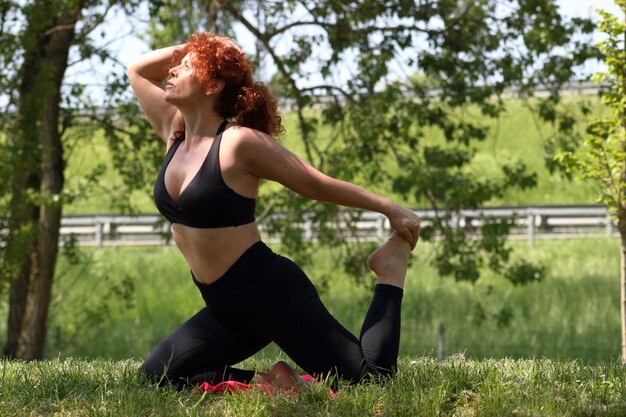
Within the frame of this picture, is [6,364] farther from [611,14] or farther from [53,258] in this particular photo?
[53,258]

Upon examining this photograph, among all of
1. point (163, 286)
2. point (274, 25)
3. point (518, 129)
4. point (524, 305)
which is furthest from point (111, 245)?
point (518, 129)

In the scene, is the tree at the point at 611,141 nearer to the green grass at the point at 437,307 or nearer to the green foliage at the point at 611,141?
the green foliage at the point at 611,141

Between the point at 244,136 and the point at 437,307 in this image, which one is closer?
the point at 244,136

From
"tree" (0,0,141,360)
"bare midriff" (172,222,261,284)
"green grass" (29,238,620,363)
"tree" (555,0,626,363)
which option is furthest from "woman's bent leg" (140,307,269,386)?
"green grass" (29,238,620,363)

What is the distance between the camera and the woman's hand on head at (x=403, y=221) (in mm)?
4586

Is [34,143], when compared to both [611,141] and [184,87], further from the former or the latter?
[184,87]

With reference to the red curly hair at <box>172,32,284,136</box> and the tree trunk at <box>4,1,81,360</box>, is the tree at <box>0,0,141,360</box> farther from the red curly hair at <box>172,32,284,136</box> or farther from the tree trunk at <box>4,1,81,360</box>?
the red curly hair at <box>172,32,284,136</box>

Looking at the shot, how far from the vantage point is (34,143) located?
1218 centimetres

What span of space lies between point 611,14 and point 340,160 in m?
4.28

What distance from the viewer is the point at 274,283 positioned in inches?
178

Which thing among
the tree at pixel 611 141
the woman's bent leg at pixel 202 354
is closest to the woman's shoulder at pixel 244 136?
the woman's bent leg at pixel 202 354

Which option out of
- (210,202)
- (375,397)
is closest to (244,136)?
(210,202)

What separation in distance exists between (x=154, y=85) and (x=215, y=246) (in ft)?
3.54

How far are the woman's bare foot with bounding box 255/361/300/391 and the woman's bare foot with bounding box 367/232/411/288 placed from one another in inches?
23.7
